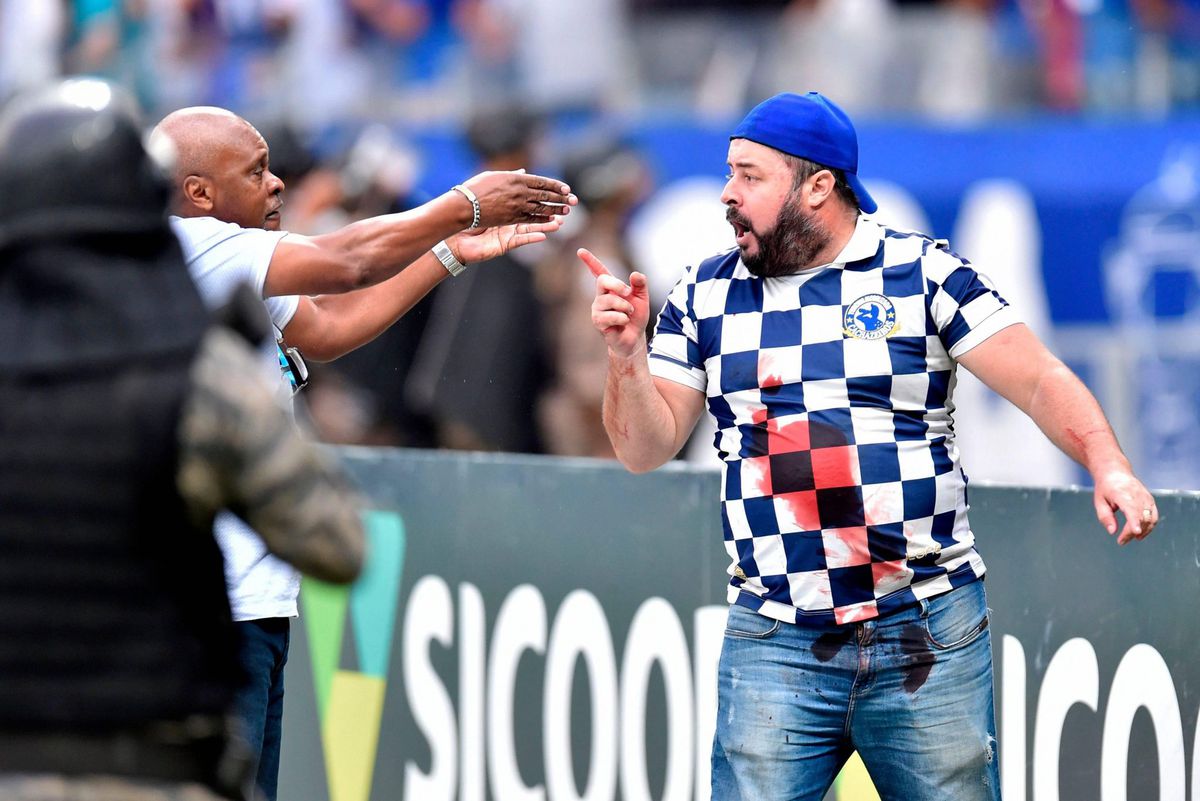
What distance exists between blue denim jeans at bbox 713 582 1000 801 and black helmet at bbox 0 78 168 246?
2.00 meters

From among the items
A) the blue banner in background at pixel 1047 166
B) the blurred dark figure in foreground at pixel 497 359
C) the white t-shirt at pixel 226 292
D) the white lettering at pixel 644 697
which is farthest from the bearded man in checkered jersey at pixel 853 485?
the blue banner in background at pixel 1047 166

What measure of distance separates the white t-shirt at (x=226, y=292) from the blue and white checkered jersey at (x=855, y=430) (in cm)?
106

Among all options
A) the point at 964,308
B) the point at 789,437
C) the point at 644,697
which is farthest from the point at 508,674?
the point at 964,308

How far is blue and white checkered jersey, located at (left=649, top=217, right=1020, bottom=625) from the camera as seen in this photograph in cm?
413

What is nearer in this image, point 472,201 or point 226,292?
point 226,292

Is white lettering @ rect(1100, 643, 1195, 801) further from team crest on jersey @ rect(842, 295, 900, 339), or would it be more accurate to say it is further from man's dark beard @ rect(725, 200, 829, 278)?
man's dark beard @ rect(725, 200, 829, 278)

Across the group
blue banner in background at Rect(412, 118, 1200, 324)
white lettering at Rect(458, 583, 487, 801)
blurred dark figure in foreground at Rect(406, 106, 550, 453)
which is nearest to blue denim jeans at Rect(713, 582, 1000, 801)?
white lettering at Rect(458, 583, 487, 801)

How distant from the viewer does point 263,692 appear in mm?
4250

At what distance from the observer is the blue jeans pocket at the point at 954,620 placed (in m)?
4.15

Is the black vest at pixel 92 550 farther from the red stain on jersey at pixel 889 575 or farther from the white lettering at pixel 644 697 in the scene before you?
the white lettering at pixel 644 697

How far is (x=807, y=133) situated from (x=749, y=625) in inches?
45.9

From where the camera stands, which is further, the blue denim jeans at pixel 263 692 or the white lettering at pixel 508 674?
the white lettering at pixel 508 674

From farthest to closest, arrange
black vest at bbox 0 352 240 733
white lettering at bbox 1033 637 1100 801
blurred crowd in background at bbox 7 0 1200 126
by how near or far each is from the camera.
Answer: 1. blurred crowd in background at bbox 7 0 1200 126
2. white lettering at bbox 1033 637 1100 801
3. black vest at bbox 0 352 240 733

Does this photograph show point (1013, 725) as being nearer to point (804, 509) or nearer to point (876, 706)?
point (876, 706)
